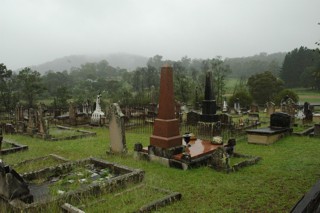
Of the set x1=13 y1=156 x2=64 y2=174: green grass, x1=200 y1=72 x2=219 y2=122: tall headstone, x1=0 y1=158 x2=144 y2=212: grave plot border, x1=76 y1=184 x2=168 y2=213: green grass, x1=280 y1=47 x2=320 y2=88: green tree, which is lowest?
x1=13 y1=156 x2=64 y2=174: green grass

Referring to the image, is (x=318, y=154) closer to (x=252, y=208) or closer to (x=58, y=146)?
(x=252, y=208)

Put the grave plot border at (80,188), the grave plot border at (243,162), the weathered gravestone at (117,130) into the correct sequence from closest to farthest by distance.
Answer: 1. the grave plot border at (80,188)
2. the grave plot border at (243,162)
3. the weathered gravestone at (117,130)

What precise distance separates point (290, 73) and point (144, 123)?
54.1 m

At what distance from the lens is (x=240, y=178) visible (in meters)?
7.66

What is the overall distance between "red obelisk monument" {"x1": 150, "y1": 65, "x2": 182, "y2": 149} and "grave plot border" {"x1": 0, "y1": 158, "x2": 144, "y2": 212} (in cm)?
192

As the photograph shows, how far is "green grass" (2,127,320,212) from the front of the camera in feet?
19.6

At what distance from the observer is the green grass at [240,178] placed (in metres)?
5.97

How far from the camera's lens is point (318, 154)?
33.3ft

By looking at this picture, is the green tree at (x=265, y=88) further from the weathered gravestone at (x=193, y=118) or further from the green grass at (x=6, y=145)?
the green grass at (x=6, y=145)

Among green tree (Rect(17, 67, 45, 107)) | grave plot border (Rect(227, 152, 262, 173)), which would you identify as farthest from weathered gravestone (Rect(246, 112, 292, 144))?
green tree (Rect(17, 67, 45, 107))

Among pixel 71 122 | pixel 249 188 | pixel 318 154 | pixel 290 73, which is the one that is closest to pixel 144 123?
pixel 71 122

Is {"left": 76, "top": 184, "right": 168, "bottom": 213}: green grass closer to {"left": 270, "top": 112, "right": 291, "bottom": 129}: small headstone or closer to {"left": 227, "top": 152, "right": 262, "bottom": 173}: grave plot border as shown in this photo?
{"left": 227, "top": 152, "right": 262, "bottom": 173}: grave plot border

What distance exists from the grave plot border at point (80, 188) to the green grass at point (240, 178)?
265mm

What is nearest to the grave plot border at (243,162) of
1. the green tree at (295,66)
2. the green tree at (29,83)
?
the green tree at (29,83)
